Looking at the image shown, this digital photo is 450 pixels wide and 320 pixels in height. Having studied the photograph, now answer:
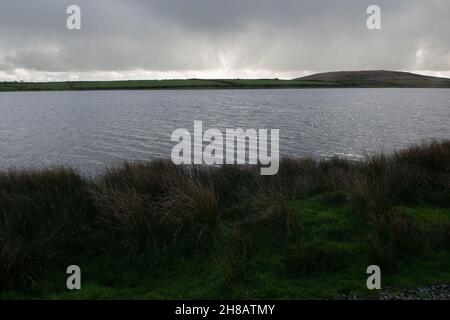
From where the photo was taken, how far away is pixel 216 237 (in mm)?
8734

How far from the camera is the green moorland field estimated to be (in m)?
7.29

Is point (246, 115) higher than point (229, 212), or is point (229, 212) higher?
point (246, 115)

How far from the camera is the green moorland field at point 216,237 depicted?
287 inches

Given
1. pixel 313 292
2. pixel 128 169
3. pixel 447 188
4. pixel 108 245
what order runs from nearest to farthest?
pixel 313 292
pixel 108 245
pixel 447 188
pixel 128 169

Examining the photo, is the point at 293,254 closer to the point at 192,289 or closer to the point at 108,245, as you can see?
the point at 192,289

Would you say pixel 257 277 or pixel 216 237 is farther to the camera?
pixel 216 237

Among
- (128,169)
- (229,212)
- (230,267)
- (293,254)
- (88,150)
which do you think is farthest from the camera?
(88,150)

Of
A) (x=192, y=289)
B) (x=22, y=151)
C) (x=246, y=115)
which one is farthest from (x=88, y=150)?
(x=246, y=115)

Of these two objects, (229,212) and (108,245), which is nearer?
(108,245)

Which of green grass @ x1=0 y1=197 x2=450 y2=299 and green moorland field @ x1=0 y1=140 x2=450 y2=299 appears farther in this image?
green moorland field @ x1=0 y1=140 x2=450 y2=299

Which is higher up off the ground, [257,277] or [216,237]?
[216,237]

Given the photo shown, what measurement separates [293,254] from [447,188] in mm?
6176

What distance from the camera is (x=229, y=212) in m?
10.2

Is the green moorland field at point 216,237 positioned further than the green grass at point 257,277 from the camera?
Yes
